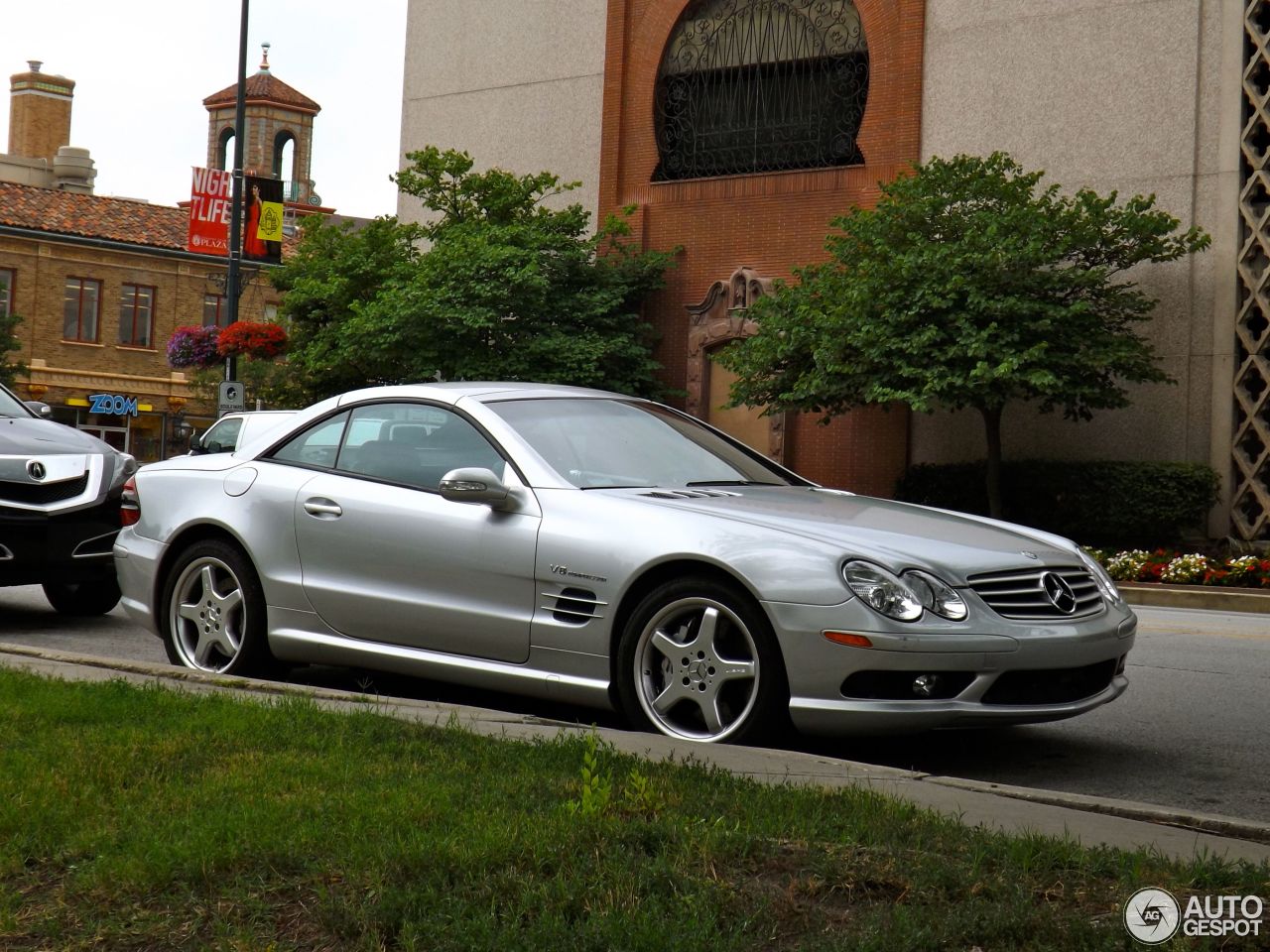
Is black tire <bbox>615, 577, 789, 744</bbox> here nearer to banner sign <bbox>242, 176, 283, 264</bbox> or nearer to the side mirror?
the side mirror

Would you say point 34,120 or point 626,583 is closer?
point 626,583

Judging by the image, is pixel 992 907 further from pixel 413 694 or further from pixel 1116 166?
pixel 1116 166

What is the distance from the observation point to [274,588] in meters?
7.45

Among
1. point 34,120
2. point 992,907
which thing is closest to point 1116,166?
point 992,907

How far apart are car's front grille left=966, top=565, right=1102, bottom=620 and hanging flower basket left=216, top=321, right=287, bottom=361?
74.8 ft

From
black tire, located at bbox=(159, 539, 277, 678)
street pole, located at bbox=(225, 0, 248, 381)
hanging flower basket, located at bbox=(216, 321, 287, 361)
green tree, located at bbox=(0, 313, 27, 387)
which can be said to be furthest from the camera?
green tree, located at bbox=(0, 313, 27, 387)

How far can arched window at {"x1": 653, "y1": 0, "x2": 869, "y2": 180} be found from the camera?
27719 mm

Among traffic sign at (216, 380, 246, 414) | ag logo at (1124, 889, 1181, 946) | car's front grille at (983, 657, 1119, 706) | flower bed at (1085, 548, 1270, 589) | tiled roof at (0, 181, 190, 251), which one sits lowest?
ag logo at (1124, 889, 1181, 946)

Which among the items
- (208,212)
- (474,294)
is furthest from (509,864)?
(208,212)

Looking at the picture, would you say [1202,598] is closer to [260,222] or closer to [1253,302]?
[1253,302]

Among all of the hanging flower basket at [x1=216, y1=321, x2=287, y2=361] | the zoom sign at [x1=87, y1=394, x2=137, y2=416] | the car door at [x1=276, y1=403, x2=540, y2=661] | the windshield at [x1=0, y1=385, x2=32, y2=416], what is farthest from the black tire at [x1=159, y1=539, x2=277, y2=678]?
the zoom sign at [x1=87, y1=394, x2=137, y2=416]

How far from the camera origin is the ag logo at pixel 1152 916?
3430 millimetres

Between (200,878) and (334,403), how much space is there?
4.20 m

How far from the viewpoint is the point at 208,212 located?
2862cm
